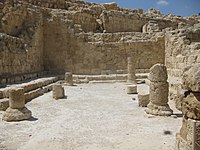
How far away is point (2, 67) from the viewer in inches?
534

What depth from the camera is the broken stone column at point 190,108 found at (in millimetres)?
3564

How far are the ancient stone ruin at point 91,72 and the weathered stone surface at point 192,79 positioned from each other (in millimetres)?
15

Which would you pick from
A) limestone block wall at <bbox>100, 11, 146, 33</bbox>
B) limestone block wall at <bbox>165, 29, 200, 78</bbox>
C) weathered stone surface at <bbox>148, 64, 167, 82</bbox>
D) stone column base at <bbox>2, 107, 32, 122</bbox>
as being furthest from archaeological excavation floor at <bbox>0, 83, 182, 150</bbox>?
limestone block wall at <bbox>100, 11, 146, 33</bbox>

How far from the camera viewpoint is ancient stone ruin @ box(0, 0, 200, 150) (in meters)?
6.60

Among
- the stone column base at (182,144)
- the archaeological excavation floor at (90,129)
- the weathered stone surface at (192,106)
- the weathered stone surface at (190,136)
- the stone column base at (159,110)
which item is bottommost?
the archaeological excavation floor at (90,129)

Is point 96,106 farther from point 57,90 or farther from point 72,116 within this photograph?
point 57,90

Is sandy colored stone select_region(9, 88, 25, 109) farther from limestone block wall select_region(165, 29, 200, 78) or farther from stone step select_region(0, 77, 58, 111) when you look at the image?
limestone block wall select_region(165, 29, 200, 78)

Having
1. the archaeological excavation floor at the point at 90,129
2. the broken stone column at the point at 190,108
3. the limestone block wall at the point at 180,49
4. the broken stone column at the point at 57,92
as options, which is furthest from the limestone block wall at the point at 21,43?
the broken stone column at the point at 190,108

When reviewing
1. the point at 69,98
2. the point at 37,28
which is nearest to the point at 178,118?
the point at 69,98

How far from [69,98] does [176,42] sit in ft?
26.7

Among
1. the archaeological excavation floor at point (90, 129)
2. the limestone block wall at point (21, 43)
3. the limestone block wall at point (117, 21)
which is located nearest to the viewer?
the archaeological excavation floor at point (90, 129)

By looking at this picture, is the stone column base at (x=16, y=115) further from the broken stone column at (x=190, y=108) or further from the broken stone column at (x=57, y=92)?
the broken stone column at (x=190, y=108)

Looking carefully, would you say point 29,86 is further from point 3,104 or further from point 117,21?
point 117,21

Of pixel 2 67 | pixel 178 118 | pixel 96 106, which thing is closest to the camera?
pixel 178 118
